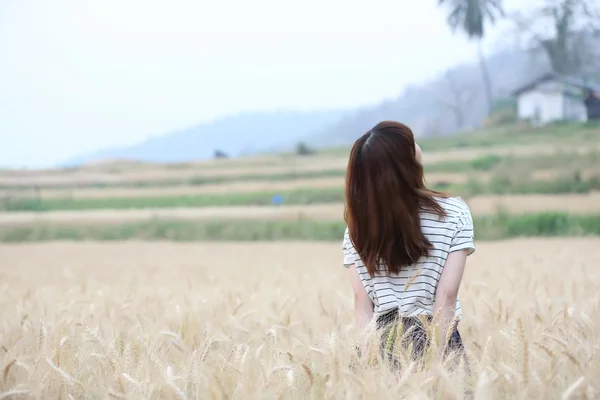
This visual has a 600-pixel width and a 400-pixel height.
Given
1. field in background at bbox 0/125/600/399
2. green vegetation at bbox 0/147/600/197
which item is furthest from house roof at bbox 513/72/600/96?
green vegetation at bbox 0/147/600/197

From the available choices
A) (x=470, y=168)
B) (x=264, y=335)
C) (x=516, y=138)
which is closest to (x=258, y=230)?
(x=470, y=168)

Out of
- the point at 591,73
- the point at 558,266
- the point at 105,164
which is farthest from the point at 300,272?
the point at 591,73

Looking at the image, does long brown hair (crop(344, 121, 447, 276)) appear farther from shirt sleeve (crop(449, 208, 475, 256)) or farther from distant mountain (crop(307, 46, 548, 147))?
distant mountain (crop(307, 46, 548, 147))

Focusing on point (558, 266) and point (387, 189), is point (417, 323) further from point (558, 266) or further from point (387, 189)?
point (558, 266)

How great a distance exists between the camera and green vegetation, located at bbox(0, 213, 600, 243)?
905 cm

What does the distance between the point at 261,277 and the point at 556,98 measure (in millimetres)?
16576

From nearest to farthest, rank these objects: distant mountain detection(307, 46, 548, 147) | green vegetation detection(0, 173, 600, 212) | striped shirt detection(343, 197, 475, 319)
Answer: striped shirt detection(343, 197, 475, 319) → green vegetation detection(0, 173, 600, 212) → distant mountain detection(307, 46, 548, 147)

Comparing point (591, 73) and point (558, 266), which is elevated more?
point (591, 73)

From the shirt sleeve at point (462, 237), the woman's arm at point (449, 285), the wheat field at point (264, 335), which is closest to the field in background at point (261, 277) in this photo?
the wheat field at point (264, 335)

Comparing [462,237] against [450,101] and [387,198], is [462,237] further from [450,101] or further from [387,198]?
[450,101]

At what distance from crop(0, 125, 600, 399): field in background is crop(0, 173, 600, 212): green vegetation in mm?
33

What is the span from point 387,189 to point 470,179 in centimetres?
958

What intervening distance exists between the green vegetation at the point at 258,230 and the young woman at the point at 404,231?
6809 millimetres

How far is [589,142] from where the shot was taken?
12.7 meters
